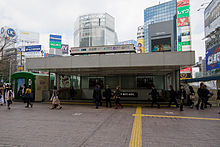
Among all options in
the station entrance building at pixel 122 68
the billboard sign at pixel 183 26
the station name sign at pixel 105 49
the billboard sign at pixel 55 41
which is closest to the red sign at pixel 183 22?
the billboard sign at pixel 183 26

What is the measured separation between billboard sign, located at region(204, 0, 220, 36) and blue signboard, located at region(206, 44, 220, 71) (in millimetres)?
3794

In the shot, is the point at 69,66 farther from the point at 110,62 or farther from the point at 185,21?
the point at 185,21

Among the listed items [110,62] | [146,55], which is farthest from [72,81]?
[146,55]

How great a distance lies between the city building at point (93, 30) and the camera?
8019cm

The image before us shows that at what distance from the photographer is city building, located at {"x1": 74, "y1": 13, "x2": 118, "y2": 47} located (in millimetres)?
80188

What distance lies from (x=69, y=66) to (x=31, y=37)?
5769 centimetres

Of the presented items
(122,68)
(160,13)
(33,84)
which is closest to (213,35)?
(122,68)

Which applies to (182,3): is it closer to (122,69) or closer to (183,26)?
(183,26)

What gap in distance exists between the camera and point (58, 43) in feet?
173

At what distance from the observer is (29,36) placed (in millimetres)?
60625

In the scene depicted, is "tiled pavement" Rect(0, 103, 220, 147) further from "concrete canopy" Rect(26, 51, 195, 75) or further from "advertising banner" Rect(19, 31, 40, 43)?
"advertising banner" Rect(19, 31, 40, 43)

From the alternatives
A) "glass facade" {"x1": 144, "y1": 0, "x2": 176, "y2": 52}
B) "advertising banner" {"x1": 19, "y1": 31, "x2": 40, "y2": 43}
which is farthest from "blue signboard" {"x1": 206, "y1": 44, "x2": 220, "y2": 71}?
"glass facade" {"x1": 144, "y1": 0, "x2": 176, "y2": 52}

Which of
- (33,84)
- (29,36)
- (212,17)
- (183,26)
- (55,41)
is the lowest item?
(33,84)

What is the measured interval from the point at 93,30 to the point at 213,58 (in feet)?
197
